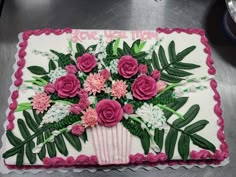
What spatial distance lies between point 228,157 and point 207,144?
0.08 m

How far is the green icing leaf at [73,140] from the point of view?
828 mm

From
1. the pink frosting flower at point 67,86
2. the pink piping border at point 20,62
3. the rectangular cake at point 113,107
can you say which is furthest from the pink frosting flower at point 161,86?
the pink piping border at point 20,62

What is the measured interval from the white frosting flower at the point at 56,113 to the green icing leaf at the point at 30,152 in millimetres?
59

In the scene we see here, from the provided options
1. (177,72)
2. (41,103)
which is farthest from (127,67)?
(41,103)

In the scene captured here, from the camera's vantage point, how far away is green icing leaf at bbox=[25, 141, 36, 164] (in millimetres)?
817

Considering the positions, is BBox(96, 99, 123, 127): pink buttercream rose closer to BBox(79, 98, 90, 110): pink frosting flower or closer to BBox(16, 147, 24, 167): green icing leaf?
BBox(79, 98, 90, 110): pink frosting flower

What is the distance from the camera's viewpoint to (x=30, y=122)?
2.79ft

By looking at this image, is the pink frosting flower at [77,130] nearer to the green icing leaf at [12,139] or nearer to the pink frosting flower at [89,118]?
the pink frosting flower at [89,118]

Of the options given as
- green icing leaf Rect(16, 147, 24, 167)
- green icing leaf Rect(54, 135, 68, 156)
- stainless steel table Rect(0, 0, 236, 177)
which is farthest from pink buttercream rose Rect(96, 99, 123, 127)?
stainless steel table Rect(0, 0, 236, 177)

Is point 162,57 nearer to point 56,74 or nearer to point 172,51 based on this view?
point 172,51

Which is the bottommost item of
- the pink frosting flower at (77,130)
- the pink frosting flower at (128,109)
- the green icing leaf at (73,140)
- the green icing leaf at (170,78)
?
the green icing leaf at (73,140)

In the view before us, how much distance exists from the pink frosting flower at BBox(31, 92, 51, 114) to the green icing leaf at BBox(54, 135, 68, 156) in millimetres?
84

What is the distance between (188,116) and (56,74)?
37cm

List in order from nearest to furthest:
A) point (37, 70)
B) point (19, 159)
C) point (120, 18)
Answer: point (19, 159), point (37, 70), point (120, 18)
